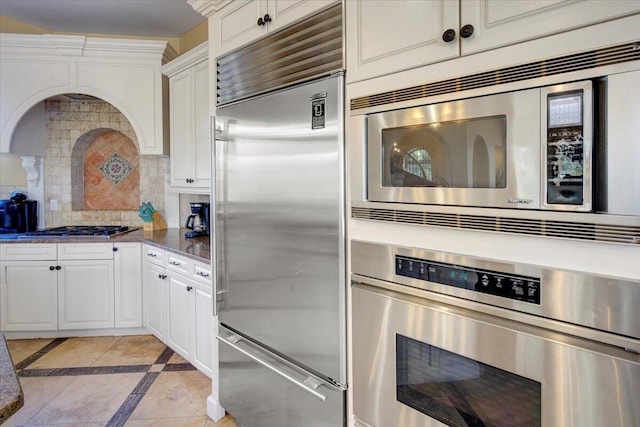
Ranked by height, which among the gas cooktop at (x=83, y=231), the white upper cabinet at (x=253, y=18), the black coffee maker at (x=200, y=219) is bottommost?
the gas cooktop at (x=83, y=231)

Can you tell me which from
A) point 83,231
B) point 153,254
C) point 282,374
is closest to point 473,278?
point 282,374

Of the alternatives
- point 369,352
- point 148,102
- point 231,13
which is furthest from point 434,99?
point 148,102

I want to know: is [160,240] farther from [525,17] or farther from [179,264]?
[525,17]

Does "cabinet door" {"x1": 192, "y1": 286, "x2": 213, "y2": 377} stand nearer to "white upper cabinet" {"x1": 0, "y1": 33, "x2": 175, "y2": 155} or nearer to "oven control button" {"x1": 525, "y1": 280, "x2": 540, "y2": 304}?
"white upper cabinet" {"x1": 0, "y1": 33, "x2": 175, "y2": 155}

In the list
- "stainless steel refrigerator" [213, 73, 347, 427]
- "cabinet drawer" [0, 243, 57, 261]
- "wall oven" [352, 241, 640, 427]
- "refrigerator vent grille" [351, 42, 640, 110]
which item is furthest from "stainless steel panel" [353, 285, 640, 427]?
"cabinet drawer" [0, 243, 57, 261]

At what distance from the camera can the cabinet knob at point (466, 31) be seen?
3.45 feet

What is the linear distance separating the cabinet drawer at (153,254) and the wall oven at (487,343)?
7.27 feet

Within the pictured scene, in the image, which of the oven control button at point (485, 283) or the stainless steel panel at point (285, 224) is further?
the stainless steel panel at point (285, 224)

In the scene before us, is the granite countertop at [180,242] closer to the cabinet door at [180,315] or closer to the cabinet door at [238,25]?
the cabinet door at [180,315]

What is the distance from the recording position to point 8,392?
0.82m

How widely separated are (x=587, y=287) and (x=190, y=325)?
8.26 feet

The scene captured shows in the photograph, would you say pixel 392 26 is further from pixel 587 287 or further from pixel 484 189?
pixel 587 287

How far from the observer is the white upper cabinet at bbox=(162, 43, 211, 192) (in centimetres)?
320

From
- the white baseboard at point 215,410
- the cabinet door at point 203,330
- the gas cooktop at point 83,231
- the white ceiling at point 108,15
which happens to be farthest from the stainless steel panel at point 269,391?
the white ceiling at point 108,15
